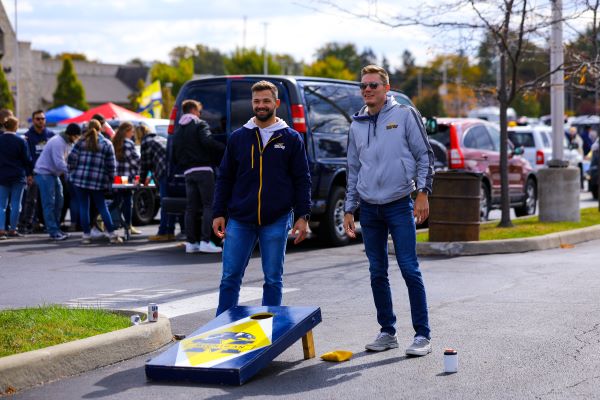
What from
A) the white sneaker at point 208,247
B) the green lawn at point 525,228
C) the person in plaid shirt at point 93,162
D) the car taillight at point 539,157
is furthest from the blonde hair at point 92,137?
the car taillight at point 539,157

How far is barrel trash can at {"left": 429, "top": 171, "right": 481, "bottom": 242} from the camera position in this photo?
1388cm

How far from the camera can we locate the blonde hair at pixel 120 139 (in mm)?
16547

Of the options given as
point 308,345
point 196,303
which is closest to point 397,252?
point 308,345

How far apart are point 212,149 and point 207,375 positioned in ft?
24.6

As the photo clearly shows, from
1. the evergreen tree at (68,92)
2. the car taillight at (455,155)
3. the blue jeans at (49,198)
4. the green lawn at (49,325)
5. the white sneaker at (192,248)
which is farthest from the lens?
the evergreen tree at (68,92)

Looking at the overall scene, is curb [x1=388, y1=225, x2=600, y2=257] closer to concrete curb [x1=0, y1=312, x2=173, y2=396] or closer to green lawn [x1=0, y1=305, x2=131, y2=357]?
green lawn [x1=0, y1=305, x2=131, y2=357]

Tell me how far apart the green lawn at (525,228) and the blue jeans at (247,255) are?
7217 millimetres

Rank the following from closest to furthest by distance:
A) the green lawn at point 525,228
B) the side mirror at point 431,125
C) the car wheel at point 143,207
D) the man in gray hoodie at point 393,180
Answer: the man in gray hoodie at point 393,180
the green lawn at point 525,228
the side mirror at point 431,125
the car wheel at point 143,207

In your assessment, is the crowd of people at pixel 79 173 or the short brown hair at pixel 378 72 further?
the crowd of people at pixel 79 173

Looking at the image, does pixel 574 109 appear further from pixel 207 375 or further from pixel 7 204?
pixel 207 375

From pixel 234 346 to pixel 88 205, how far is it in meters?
9.66

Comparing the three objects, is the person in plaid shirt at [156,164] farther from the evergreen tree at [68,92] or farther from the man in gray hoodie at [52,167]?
the evergreen tree at [68,92]

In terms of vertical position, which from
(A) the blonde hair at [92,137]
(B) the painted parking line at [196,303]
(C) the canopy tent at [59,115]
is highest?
(C) the canopy tent at [59,115]

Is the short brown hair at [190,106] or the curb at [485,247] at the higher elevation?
the short brown hair at [190,106]
